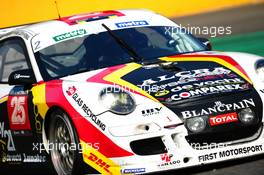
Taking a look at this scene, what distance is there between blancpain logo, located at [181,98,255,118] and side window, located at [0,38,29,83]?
2.14 meters

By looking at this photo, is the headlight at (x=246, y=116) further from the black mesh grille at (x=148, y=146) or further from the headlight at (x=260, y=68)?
the black mesh grille at (x=148, y=146)

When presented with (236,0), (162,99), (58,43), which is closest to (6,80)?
(58,43)

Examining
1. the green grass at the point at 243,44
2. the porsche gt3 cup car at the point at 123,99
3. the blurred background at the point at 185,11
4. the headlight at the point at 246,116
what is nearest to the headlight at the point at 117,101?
the porsche gt3 cup car at the point at 123,99

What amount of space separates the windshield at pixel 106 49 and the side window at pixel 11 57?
0.36 metres

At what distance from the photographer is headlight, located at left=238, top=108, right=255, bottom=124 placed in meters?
5.72

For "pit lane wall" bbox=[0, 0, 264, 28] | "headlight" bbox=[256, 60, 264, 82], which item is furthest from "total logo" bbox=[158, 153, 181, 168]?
"pit lane wall" bbox=[0, 0, 264, 28]

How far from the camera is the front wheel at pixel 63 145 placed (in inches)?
226

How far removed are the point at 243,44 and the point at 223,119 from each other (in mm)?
8922

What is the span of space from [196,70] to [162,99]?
66 centimetres

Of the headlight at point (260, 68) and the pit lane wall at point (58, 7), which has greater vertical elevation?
the pit lane wall at point (58, 7)

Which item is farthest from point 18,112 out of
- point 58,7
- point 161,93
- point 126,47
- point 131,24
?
point 58,7

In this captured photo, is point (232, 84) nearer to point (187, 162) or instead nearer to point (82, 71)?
point (187, 162)

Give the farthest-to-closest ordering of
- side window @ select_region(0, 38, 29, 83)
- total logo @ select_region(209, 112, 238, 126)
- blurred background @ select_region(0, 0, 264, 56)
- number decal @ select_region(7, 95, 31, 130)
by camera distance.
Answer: blurred background @ select_region(0, 0, 264, 56) → side window @ select_region(0, 38, 29, 83) → number decal @ select_region(7, 95, 31, 130) → total logo @ select_region(209, 112, 238, 126)

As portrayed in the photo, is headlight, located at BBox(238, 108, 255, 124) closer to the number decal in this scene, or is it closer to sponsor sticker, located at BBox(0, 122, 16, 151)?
the number decal
